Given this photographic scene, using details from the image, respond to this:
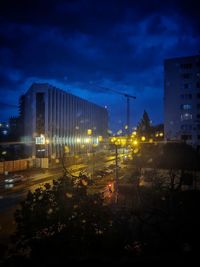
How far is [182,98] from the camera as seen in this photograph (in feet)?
199

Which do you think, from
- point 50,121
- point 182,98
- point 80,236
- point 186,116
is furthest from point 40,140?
point 80,236

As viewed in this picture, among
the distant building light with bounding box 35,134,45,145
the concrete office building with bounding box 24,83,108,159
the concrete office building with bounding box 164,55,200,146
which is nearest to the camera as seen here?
the distant building light with bounding box 35,134,45,145

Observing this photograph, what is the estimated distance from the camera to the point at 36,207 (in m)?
4.71

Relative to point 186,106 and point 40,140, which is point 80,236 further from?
point 186,106

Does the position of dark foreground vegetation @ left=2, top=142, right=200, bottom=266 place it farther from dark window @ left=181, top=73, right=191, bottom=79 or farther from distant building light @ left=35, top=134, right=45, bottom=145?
dark window @ left=181, top=73, right=191, bottom=79

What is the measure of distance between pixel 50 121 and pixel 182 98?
28.4 metres

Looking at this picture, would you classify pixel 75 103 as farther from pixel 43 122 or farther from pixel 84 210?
pixel 84 210

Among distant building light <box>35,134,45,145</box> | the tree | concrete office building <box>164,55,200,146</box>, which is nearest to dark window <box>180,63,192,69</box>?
concrete office building <box>164,55,200,146</box>

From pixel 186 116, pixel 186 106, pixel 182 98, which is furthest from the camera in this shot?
pixel 182 98

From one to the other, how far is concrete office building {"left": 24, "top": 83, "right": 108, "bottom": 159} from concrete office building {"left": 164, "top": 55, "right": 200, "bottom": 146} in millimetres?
17111

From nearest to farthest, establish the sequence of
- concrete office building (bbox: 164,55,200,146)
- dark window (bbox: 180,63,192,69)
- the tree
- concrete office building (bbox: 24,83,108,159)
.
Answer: the tree, concrete office building (bbox: 24,83,108,159), concrete office building (bbox: 164,55,200,146), dark window (bbox: 180,63,192,69)

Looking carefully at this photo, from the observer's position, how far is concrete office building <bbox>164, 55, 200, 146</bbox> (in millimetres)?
59500

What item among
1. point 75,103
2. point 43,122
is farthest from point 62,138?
point 75,103

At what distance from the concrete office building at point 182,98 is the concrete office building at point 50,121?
56.1ft
